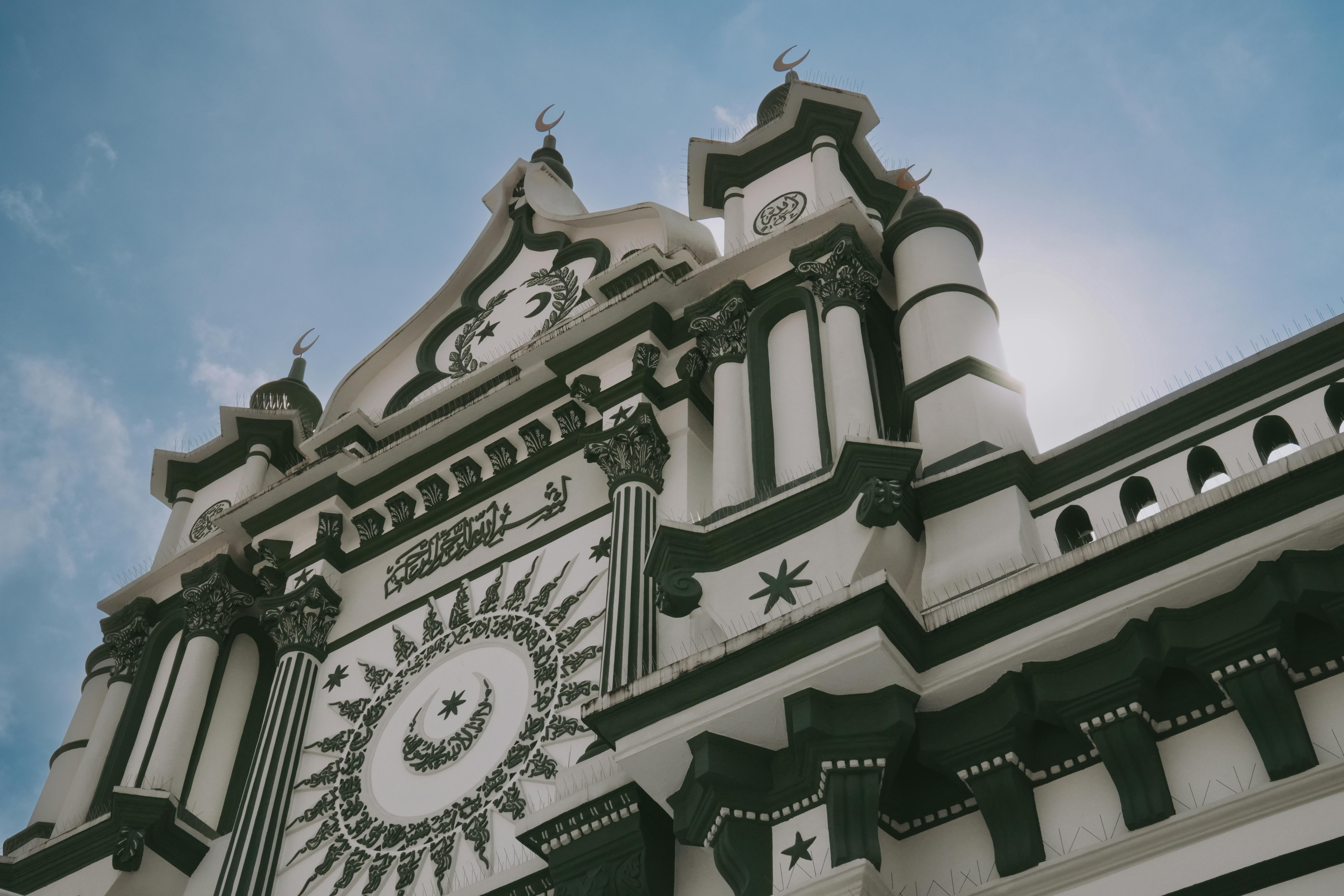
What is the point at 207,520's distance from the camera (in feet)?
46.9

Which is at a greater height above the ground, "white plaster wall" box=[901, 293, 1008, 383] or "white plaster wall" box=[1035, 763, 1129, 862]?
"white plaster wall" box=[901, 293, 1008, 383]

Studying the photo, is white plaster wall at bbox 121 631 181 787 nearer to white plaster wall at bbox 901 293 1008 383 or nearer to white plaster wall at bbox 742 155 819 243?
white plaster wall at bbox 742 155 819 243

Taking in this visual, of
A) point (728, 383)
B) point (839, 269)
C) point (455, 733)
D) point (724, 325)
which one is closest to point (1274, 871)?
point (728, 383)

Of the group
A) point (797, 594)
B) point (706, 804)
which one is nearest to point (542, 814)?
point (706, 804)

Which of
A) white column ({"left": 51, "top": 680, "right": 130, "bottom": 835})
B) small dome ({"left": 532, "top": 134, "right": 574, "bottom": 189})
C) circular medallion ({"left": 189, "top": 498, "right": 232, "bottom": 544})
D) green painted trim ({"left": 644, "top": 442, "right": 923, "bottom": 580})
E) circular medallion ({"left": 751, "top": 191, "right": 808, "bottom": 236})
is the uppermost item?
small dome ({"left": 532, "top": 134, "right": 574, "bottom": 189})

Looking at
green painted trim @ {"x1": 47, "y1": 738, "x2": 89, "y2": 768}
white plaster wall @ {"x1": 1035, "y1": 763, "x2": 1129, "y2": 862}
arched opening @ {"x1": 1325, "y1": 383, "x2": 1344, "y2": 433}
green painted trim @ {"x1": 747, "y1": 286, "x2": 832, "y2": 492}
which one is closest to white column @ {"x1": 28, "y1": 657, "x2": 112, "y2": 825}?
green painted trim @ {"x1": 47, "y1": 738, "x2": 89, "y2": 768}

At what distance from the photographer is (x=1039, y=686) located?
730cm

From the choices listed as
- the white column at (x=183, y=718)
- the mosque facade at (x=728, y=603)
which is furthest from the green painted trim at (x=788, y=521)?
the white column at (x=183, y=718)

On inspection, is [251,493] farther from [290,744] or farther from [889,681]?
[889,681]

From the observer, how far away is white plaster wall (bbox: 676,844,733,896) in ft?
26.0

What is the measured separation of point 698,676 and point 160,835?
17.4ft

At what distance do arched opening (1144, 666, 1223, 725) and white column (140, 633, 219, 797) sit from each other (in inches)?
290

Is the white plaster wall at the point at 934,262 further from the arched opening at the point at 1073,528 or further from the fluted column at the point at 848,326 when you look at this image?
the arched opening at the point at 1073,528

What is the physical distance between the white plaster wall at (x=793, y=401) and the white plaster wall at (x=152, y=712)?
5.41 metres
